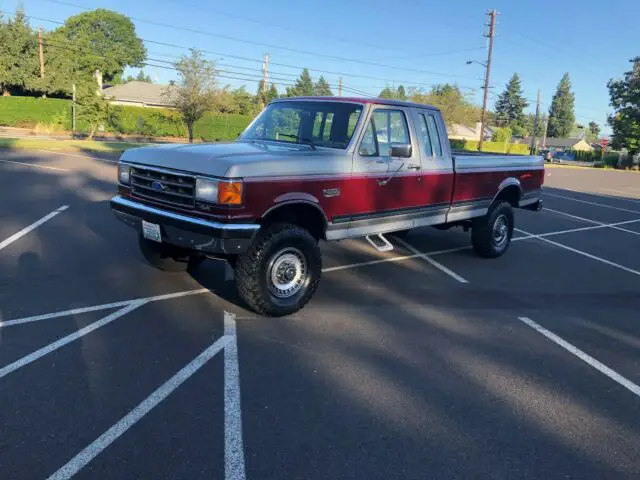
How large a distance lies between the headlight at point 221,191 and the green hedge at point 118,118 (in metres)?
38.2

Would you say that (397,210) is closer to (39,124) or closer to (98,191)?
(98,191)

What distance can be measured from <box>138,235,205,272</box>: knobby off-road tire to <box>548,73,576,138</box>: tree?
130587 millimetres

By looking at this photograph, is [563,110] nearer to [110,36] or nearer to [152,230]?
[110,36]

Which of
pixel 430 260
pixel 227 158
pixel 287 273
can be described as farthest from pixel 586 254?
pixel 227 158

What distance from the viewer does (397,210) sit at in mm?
6672

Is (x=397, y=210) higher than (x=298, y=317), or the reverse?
(x=397, y=210)

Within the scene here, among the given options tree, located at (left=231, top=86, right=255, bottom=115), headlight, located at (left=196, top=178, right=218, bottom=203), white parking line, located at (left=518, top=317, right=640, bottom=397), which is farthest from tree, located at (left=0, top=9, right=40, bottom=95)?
white parking line, located at (left=518, top=317, right=640, bottom=397)

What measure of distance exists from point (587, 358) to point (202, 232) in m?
3.60

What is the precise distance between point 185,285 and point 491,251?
190 inches

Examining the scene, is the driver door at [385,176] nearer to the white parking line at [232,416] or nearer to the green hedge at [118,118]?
the white parking line at [232,416]

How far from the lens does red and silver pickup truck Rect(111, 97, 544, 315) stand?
4.96 m

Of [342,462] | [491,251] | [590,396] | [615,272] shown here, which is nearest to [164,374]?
[342,462]

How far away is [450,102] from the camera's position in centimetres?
6038

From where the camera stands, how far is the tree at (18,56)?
47.3 m
